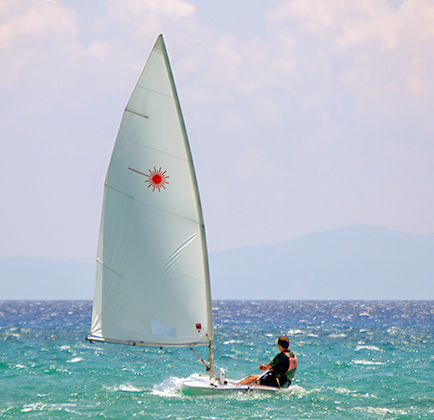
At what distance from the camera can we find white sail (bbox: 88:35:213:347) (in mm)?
15148

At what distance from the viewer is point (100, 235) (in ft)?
51.1

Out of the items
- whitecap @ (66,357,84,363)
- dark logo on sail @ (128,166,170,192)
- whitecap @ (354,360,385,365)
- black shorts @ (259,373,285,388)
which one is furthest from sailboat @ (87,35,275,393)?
whitecap @ (354,360,385,365)

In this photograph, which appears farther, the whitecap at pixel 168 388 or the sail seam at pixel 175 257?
the whitecap at pixel 168 388

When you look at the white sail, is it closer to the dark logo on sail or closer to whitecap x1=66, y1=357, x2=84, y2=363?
the dark logo on sail

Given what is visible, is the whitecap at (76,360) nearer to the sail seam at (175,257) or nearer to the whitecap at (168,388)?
the whitecap at (168,388)

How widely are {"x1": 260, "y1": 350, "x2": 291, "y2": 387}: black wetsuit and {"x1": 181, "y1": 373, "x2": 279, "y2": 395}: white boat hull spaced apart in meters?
0.26

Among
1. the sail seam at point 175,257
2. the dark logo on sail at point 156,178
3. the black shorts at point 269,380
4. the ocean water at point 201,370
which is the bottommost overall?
the ocean water at point 201,370

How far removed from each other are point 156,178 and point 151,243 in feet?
5.92

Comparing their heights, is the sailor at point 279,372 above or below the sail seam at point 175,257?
below

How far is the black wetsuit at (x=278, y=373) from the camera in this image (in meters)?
15.6

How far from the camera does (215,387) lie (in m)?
15.2

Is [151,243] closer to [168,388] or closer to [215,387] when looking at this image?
[215,387]

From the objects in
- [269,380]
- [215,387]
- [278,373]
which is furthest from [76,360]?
[278,373]

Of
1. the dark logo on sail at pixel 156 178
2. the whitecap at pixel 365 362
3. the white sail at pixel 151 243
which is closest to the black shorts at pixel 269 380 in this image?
the white sail at pixel 151 243
